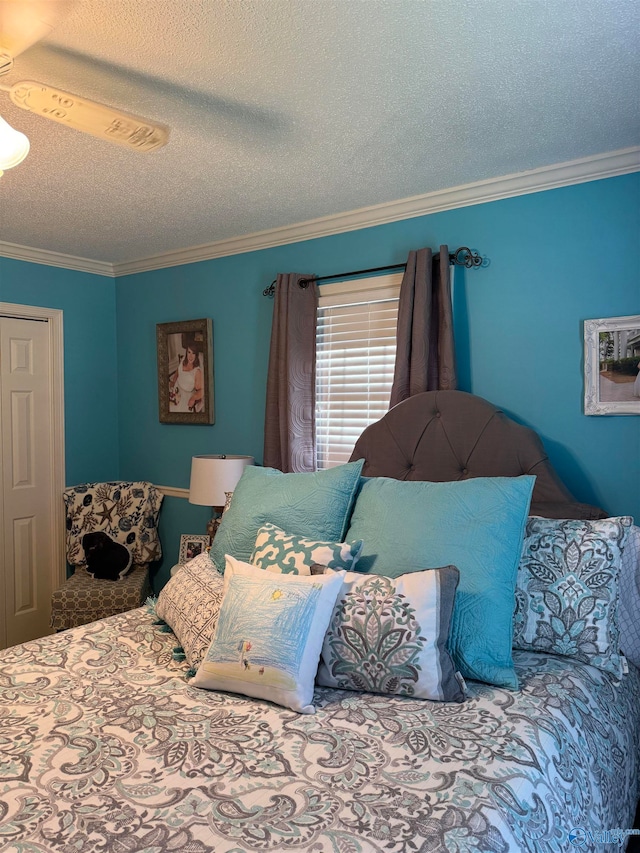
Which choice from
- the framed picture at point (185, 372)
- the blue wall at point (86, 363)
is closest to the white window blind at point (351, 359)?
the framed picture at point (185, 372)

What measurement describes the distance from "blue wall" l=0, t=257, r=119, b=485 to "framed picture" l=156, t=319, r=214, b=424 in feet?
1.66

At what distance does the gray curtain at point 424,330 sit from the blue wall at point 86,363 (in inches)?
92.3

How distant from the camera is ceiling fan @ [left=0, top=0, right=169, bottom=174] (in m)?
1.22

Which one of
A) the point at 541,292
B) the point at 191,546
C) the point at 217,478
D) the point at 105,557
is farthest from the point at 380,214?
the point at 105,557

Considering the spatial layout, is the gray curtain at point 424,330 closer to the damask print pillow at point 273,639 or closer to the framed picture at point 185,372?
the damask print pillow at point 273,639

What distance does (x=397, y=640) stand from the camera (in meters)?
1.69

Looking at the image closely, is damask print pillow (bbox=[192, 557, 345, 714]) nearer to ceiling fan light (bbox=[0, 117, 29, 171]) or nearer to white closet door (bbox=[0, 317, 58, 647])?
ceiling fan light (bbox=[0, 117, 29, 171])

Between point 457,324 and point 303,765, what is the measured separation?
2.06 m

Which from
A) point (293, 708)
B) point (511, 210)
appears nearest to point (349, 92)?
point (511, 210)

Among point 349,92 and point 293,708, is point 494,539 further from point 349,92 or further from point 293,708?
point 349,92

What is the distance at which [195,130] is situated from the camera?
2.18 meters

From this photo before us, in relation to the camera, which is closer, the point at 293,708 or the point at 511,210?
the point at 293,708

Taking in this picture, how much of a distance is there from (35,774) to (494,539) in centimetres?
135

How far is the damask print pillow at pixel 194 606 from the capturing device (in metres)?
1.89
